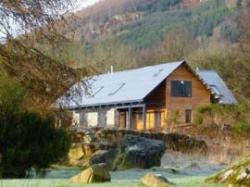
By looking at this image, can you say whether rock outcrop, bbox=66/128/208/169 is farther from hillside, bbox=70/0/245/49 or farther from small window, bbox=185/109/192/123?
hillside, bbox=70/0/245/49

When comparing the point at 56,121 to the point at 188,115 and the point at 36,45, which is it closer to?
the point at 36,45

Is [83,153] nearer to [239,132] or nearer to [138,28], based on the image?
[239,132]

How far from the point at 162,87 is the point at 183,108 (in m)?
2.85

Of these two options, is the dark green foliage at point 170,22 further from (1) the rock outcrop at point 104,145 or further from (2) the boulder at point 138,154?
(2) the boulder at point 138,154

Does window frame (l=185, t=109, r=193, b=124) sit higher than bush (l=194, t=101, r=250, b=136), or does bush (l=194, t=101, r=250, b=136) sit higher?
window frame (l=185, t=109, r=193, b=124)

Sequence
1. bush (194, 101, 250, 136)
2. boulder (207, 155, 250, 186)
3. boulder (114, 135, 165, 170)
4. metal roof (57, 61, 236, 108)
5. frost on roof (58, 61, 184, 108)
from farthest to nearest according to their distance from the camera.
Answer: metal roof (57, 61, 236, 108)
frost on roof (58, 61, 184, 108)
bush (194, 101, 250, 136)
boulder (114, 135, 165, 170)
boulder (207, 155, 250, 186)

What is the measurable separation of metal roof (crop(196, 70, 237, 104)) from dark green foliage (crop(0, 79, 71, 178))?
1725 inches

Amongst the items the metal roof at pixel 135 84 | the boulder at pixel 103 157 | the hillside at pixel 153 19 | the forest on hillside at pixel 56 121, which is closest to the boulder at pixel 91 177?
the forest on hillside at pixel 56 121

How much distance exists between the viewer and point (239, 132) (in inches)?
1320

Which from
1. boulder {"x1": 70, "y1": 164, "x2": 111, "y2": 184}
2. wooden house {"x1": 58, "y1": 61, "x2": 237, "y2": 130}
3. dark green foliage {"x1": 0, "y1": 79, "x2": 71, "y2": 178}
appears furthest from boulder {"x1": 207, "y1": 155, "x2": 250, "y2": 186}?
wooden house {"x1": 58, "y1": 61, "x2": 237, "y2": 130}

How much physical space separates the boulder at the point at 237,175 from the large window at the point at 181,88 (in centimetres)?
4750

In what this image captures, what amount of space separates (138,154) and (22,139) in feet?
18.7

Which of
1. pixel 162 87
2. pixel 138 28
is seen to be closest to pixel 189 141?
pixel 162 87

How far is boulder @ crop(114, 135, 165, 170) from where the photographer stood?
2228 cm
